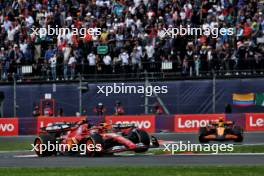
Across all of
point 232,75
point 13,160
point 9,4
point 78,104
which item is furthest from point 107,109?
point 13,160

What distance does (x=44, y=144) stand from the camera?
2172 cm

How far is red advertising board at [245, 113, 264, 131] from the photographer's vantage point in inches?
1234

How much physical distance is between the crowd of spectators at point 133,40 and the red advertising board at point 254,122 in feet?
6.51

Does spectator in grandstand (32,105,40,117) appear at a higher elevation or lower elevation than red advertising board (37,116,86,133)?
higher

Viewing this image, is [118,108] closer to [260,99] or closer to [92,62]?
[92,62]

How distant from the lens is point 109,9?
36.6 metres

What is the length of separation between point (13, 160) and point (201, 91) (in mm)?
13176

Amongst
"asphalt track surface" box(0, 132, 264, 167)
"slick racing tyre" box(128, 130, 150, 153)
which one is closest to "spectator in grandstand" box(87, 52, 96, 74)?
"asphalt track surface" box(0, 132, 264, 167)

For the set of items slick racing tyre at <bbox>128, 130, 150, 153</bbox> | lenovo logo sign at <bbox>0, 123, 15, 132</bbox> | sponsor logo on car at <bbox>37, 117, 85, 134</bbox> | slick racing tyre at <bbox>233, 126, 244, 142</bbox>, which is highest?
slick racing tyre at <bbox>128, 130, 150, 153</bbox>

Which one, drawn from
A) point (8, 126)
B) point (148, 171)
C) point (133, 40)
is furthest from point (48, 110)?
point (148, 171)

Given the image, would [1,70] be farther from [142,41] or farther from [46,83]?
[142,41]

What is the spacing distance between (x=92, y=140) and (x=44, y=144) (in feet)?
6.07

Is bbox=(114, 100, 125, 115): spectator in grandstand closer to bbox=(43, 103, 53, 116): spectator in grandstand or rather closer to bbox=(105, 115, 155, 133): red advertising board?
bbox=(105, 115, 155, 133): red advertising board

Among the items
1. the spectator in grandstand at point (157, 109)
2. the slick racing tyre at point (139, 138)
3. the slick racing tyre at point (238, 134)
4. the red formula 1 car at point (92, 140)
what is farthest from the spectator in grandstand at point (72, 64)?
the slick racing tyre at point (139, 138)
